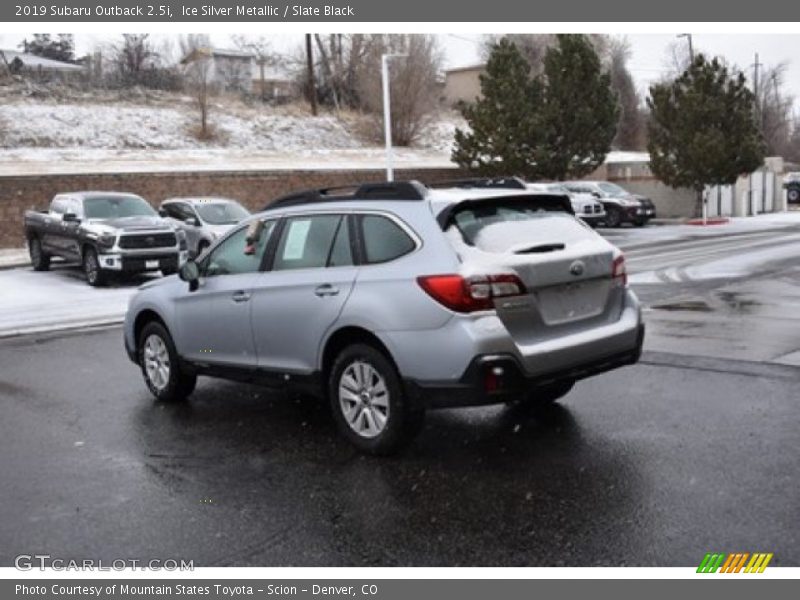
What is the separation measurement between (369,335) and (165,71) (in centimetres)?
4623

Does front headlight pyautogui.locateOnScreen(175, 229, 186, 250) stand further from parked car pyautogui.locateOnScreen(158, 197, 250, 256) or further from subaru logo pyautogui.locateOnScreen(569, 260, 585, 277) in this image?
subaru logo pyautogui.locateOnScreen(569, 260, 585, 277)

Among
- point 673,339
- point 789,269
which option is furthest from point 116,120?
point 673,339

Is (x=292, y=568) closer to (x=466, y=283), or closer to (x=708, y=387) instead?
(x=466, y=283)

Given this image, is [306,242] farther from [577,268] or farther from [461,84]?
[461,84]

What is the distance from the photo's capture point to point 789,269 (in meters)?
16.3

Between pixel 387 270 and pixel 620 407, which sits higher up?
pixel 387 270

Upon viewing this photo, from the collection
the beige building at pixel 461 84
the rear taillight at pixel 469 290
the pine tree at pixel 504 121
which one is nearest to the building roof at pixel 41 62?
the pine tree at pixel 504 121

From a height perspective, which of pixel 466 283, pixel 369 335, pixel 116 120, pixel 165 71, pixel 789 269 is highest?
pixel 165 71

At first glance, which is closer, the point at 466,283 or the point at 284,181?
the point at 466,283

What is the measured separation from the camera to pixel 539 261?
5582 millimetres

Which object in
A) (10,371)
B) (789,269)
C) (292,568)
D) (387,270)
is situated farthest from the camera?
(789,269)

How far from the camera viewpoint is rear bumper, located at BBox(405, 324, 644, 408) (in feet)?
17.2

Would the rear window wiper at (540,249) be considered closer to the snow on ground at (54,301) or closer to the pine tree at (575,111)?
the snow on ground at (54,301)

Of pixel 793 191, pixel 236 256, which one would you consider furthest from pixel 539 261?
pixel 793 191
